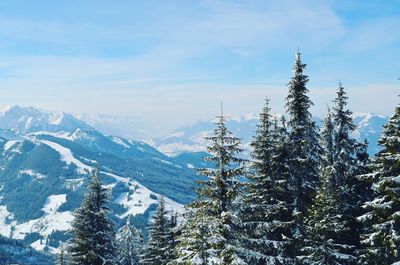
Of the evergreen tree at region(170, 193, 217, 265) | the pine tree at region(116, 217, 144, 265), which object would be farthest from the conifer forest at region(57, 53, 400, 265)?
the pine tree at region(116, 217, 144, 265)

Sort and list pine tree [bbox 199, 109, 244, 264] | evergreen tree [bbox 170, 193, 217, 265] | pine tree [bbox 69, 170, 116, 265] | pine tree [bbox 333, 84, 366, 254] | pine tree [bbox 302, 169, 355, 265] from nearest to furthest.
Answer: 1. evergreen tree [bbox 170, 193, 217, 265]
2. pine tree [bbox 199, 109, 244, 264]
3. pine tree [bbox 302, 169, 355, 265]
4. pine tree [bbox 333, 84, 366, 254]
5. pine tree [bbox 69, 170, 116, 265]

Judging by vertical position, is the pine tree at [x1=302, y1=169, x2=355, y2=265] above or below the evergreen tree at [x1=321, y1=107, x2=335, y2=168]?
below

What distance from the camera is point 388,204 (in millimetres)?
22234

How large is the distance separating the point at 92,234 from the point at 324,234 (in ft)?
58.2

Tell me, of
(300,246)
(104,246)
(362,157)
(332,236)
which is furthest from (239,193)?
(104,246)

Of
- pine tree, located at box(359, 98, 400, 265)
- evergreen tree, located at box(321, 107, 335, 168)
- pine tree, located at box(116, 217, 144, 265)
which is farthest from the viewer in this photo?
pine tree, located at box(116, 217, 144, 265)

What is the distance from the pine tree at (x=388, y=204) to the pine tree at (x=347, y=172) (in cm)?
776

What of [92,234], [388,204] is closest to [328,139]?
[388,204]

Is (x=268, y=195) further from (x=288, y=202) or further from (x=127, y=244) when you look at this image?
(x=127, y=244)

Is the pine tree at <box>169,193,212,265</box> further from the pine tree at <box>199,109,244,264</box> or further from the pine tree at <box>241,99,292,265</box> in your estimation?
the pine tree at <box>241,99,292,265</box>

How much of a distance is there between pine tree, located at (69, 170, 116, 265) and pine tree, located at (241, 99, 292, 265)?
14315mm

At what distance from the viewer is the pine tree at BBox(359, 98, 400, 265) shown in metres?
21.5

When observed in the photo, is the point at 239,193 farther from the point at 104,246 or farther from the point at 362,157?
the point at 104,246

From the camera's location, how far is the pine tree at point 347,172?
32344mm
